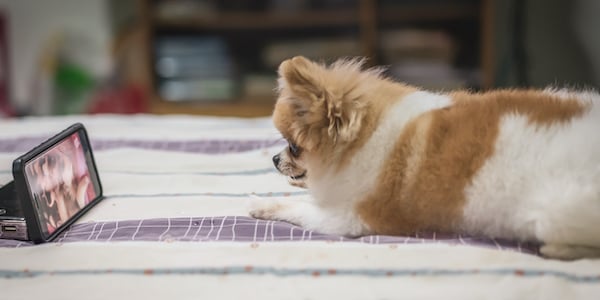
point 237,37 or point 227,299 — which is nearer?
point 227,299

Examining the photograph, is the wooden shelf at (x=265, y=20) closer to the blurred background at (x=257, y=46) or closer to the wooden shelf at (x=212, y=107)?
the blurred background at (x=257, y=46)

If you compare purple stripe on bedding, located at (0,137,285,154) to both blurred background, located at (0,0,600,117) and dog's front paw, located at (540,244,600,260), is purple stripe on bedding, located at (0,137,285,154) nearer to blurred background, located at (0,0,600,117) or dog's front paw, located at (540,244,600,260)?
dog's front paw, located at (540,244,600,260)

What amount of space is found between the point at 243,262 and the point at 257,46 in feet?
8.32

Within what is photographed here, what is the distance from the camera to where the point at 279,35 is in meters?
3.38

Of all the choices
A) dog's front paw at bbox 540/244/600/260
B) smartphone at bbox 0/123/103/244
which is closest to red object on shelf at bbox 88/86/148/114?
smartphone at bbox 0/123/103/244

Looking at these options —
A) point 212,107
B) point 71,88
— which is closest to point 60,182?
point 212,107

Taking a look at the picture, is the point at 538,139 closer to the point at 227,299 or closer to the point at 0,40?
the point at 227,299

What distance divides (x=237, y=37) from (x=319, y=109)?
2.39 m

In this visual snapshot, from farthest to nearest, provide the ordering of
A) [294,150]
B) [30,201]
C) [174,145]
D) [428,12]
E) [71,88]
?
[71,88] → [428,12] → [174,145] → [294,150] → [30,201]

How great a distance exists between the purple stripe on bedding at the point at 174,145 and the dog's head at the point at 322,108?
54 cm

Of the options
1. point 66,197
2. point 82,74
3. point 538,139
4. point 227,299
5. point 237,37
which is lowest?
point 227,299

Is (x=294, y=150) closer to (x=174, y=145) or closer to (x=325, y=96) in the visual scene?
(x=325, y=96)

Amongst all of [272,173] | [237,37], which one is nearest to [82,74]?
[237,37]

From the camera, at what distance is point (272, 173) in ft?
4.93
